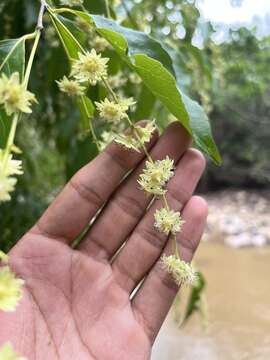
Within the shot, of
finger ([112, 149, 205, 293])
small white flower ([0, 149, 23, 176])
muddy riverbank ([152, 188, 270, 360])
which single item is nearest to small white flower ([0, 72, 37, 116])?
small white flower ([0, 149, 23, 176])

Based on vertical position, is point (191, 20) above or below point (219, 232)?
above

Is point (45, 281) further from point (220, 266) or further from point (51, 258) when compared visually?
point (220, 266)

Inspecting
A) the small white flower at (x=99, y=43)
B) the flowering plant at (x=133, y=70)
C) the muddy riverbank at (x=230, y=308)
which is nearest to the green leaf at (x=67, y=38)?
the flowering plant at (x=133, y=70)

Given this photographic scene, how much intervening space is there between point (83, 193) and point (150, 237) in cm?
11

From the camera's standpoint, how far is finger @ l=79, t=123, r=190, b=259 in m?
0.75

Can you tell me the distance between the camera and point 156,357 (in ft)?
5.39

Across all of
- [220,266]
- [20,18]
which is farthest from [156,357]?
[220,266]

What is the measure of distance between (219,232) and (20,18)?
12.5 feet

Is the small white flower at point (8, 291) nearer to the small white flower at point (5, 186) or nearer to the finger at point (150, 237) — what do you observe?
the small white flower at point (5, 186)

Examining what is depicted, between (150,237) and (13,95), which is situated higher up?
(13,95)

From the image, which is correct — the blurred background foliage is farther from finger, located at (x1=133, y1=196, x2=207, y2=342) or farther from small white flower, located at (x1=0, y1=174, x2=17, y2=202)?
small white flower, located at (x1=0, y1=174, x2=17, y2=202)

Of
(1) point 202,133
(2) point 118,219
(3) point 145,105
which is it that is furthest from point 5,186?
(3) point 145,105

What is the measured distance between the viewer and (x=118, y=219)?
76 cm

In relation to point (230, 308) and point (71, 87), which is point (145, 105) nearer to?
point (71, 87)
